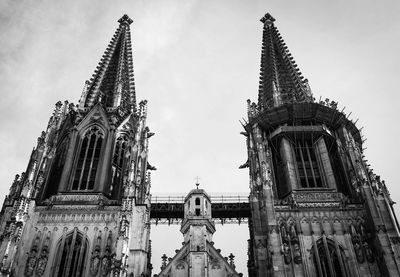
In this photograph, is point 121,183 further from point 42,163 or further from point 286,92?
point 286,92

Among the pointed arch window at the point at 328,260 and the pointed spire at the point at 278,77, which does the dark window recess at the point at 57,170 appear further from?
the pointed arch window at the point at 328,260

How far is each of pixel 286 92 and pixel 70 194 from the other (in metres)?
23.4

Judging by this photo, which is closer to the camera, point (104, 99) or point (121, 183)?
point (121, 183)

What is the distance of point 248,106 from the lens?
47625 mm

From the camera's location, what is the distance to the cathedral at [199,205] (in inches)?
1216

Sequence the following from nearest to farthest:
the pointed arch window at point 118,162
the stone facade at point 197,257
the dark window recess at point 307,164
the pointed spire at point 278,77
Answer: the stone facade at point 197,257 < the dark window recess at point 307,164 < the pointed arch window at point 118,162 < the pointed spire at point 278,77

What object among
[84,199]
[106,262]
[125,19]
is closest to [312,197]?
[106,262]

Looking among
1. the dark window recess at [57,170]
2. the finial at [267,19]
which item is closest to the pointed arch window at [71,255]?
the dark window recess at [57,170]

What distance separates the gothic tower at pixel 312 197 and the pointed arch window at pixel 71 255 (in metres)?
11.2

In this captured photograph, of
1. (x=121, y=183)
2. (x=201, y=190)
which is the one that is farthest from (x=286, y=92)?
(x=121, y=183)

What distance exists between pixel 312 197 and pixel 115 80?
82.4 feet

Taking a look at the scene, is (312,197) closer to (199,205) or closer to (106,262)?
(199,205)

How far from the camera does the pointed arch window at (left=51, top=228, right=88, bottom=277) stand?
101 feet

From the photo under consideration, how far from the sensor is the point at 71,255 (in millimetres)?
31422
